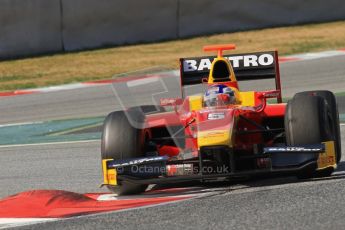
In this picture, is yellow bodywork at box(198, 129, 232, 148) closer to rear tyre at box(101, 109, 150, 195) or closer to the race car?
the race car

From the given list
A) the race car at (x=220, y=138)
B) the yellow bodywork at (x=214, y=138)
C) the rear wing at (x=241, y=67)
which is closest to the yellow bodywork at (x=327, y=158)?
the race car at (x=220, y=138)

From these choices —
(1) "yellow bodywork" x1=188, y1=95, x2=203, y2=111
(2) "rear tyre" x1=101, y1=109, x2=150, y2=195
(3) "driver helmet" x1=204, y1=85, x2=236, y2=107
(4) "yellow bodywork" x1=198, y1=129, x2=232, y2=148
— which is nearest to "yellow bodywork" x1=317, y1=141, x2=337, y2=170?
(4) "yellow bodywork" x1=198, y1=129, x2=232, y2=148

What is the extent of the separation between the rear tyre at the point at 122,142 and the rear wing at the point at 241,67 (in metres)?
1.58

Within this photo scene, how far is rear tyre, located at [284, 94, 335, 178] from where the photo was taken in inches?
314

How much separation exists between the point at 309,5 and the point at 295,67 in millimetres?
5037

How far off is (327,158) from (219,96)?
1.34 meters

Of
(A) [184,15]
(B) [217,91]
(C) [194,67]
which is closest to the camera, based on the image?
(B) [217,91]

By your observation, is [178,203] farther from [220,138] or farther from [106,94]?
[106,94]

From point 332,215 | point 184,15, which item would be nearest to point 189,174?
point 332,215

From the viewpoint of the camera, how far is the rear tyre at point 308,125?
26.2ft

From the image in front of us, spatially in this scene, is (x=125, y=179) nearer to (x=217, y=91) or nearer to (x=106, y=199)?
(x=106, y=199)

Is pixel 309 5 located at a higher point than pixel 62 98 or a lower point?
higher

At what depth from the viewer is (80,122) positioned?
47.2 feet

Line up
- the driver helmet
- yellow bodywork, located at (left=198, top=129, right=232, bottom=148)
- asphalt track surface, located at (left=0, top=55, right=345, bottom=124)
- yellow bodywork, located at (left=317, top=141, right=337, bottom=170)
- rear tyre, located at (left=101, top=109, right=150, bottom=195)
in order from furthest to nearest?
asphalt track surface, located at (left=0, top=55, right=345, bottom=124)
the driver helmet
rear tyre, located at (left=101, top=109, right=150, bottom=195)
yellow bodywork, located at (left=317, top=141, right=337, bottom=170)
yellow bodywork, located at (left=198, top=129, right=232, bottom=148)
